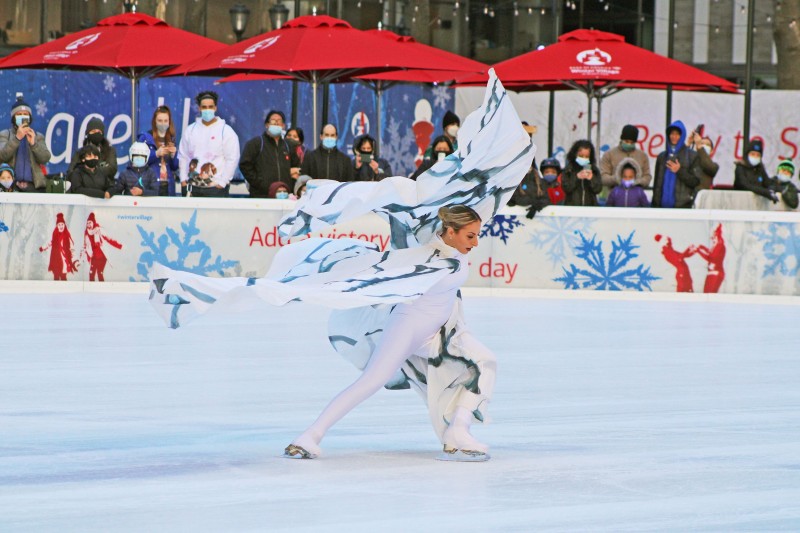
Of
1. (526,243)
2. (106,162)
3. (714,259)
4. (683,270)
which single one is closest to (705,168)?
(714,259)

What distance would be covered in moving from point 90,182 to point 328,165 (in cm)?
231

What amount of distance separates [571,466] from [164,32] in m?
12.0

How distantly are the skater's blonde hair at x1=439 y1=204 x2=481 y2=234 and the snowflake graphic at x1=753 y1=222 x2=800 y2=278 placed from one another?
925 cm

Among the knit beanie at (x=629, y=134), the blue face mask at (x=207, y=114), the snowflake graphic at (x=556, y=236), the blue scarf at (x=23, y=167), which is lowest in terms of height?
the snowflake graphic at (x=556, y=236)

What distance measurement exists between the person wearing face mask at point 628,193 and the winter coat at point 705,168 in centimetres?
83

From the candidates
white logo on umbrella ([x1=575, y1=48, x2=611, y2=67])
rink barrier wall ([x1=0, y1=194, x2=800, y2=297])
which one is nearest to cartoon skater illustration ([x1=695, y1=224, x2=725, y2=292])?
rink barrier wall ([x1=0, y1=194, x2=800, y2=297])

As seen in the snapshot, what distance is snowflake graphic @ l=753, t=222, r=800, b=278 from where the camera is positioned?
15156 mm

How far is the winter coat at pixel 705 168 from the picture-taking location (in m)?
16.8

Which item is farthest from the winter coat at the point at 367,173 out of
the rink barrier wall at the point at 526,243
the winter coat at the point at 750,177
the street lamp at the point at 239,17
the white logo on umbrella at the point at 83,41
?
the street lamp at the point at 239,17

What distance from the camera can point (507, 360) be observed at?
10.1 meters

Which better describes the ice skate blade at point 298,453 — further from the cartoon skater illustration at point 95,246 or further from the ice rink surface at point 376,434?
the cartoon skater illustration at point 95,246

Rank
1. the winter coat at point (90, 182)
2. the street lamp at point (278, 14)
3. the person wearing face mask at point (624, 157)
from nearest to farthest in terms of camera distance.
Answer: the winter coat at point (90, 182)
the person wearing face mask at point (624, 157)
the street lamp at point (278, 14)

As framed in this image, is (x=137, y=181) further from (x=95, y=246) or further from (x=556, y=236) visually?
(x=556, y=236)

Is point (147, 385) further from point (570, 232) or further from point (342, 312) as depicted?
point (570, 232)
